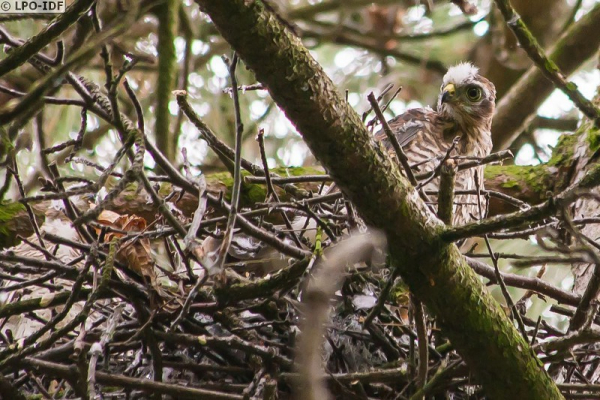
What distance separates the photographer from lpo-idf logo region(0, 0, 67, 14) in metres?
2.63

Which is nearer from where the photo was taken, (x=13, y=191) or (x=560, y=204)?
(x=560, y=204)

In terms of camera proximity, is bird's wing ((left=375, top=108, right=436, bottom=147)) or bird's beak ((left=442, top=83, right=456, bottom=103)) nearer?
bird's wing ((left=375, top=108, right=436, bottom=147))

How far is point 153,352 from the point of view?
2.23 m

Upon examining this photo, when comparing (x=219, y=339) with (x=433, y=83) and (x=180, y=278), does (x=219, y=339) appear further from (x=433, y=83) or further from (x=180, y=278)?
(x=433, y=83)

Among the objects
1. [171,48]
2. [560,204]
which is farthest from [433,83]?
[560,204]

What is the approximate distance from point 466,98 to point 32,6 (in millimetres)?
2438

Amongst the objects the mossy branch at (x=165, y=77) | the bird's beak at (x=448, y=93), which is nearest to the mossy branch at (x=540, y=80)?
the bird's beak at (x=448, y=93)

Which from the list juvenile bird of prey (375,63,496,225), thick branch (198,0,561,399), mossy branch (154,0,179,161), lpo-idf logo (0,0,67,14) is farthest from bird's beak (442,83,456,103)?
A: thick branch (198,0,561,399)

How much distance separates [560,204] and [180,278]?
50.3 inches

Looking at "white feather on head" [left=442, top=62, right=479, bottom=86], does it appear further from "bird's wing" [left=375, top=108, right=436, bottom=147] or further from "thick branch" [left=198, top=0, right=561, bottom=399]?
"thick branch" [left=198, top=0, right=561, bottom=399]

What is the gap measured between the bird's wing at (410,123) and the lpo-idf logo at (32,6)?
1748mm

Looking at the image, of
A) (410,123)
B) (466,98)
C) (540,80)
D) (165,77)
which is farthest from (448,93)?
(165,77)

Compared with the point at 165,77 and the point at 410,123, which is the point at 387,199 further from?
the point at 410,123

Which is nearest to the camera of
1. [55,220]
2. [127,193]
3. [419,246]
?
[419,246]
